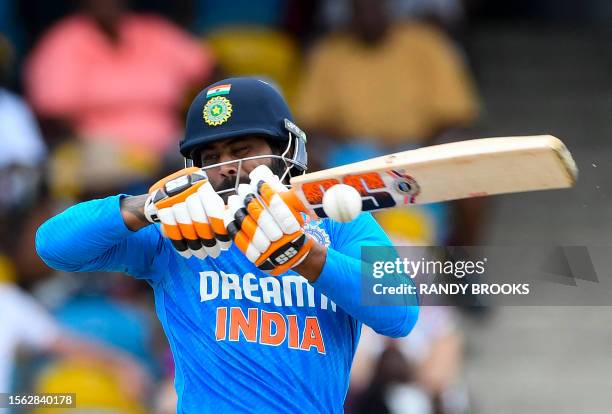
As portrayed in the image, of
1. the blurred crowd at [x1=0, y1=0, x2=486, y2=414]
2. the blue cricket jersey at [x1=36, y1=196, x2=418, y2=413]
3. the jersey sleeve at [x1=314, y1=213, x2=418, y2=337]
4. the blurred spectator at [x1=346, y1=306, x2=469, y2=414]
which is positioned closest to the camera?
the jersey sleeve at [x1=314, y1=213, x2=418, y2=337]

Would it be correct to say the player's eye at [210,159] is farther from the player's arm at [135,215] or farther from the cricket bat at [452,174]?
the cricket bat at [452,174]

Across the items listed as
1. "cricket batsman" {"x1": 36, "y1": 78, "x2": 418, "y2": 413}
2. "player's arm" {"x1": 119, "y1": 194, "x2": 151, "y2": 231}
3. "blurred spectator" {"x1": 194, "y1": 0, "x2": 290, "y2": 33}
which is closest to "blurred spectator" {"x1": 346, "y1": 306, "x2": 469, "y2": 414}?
"blurred spectator" {"x1": 194, "y1": 0, "x2": 290, "y2": 33}

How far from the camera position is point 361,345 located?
6.01 m

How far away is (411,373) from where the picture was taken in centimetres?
600

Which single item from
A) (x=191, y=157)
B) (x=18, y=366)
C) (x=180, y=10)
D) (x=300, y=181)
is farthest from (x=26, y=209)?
(x=300, y=181)

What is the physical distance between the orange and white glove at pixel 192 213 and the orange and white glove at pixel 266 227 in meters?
0.04

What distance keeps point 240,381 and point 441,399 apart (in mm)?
2939

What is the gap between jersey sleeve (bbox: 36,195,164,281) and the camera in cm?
319

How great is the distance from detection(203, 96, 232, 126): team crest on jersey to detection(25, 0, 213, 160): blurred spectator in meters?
3.21

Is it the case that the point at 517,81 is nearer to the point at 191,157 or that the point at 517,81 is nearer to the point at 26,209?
the point at 26,209

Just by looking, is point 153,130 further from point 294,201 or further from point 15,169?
point 294,201

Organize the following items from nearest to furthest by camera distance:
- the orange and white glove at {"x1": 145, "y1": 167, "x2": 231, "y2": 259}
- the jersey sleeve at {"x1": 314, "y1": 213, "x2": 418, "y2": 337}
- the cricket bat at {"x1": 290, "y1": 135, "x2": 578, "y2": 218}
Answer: the cricket bat at {"x1": 290, "y1": 135, "x2": 578, "y2": 218}
the orange and white glove at {"x1": 145, "y1": 167, "x2": 231, "y2": 259}
the jersey sleeve at {"x1": 314, "y1": 213, "x2": 418, "y2": 337}

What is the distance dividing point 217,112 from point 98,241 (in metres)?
0.45

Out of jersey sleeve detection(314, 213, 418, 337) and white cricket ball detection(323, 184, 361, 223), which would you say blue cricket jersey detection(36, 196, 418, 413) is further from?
white cricket ball detection(323, 184, 361, 223)
